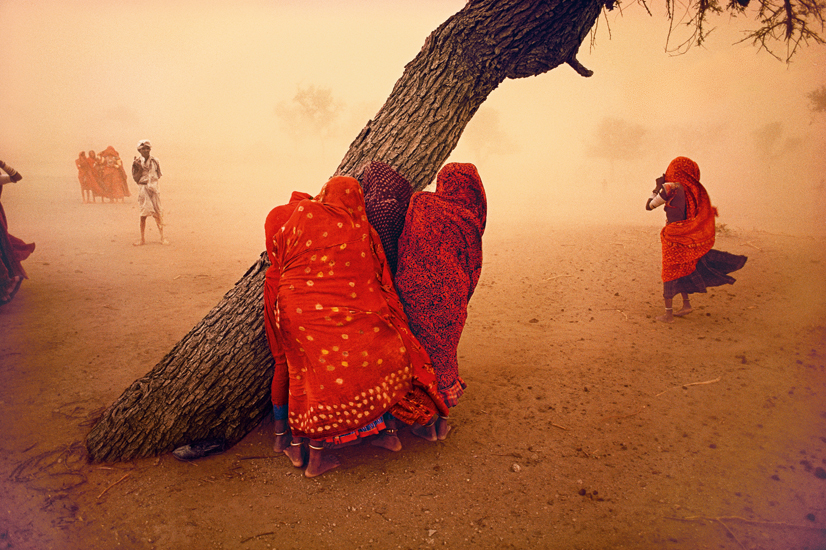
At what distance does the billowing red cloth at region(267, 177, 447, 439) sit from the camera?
83.4 inches

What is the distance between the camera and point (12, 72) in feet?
29.8

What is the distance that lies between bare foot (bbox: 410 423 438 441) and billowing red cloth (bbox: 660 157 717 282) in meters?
3.49

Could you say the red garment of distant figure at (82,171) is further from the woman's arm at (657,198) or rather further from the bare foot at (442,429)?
the woman's arm at (657,198)

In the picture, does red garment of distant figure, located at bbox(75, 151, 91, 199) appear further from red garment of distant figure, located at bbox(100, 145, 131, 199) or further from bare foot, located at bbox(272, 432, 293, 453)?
bare foot, located at bbox(272, 432, 293, 453)

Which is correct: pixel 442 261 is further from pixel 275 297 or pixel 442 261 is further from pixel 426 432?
pixel 426 432

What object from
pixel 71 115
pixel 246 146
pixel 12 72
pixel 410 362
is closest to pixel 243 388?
pixel 410 362

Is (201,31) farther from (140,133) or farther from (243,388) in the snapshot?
(243,388)

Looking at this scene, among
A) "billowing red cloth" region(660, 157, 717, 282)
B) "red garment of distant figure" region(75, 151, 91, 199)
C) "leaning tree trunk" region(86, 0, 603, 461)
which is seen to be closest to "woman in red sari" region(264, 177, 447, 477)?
"leaning tree trunk" region(86, 0, 603, 461)

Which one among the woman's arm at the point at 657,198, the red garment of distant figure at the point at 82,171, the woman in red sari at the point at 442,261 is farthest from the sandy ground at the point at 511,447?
the red garment of distant figure at the point at 82,171

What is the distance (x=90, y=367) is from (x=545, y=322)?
14.4 feet

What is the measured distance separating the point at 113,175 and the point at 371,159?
49.1ft

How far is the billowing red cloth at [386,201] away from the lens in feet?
8.09

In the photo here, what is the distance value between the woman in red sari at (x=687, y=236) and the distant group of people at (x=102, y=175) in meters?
15.2

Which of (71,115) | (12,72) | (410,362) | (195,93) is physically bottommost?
(410,362)
